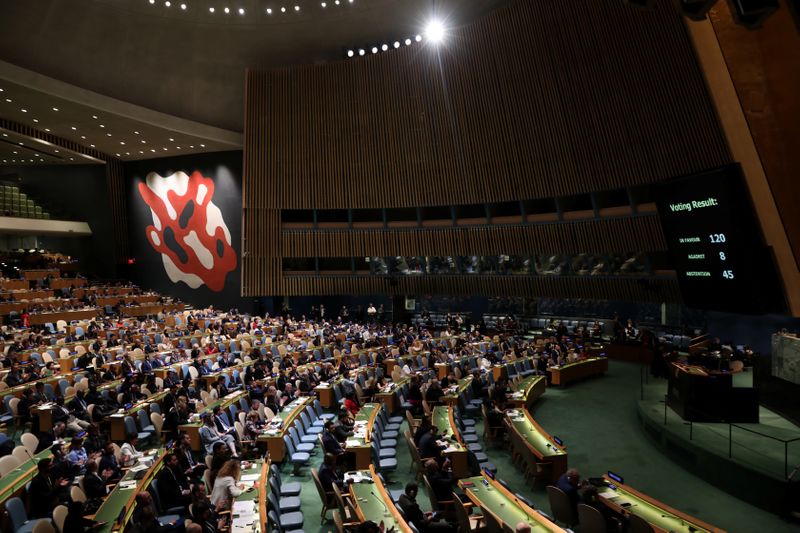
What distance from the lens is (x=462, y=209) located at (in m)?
22.3

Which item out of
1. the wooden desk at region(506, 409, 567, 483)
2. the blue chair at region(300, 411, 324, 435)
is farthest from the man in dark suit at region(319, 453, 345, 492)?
the wooden desk at region(506, 409, 567, 483)

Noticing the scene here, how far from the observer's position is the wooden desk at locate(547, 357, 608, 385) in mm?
15203

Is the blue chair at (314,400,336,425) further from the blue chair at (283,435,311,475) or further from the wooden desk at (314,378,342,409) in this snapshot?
the blue chair at (283,435,311,475)

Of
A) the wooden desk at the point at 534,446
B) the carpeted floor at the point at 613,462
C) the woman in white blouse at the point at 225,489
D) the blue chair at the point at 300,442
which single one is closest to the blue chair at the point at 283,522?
the woman in white blouse at the point at 225,489

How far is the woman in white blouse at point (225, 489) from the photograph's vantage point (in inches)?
250

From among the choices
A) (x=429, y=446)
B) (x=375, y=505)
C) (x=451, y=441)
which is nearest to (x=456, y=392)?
(x=451, y=441)

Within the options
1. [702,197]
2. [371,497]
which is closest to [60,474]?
[371,497]

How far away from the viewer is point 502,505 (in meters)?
6.34

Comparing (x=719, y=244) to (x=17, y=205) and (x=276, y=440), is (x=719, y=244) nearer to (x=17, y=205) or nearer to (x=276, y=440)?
(x=276, y=440)

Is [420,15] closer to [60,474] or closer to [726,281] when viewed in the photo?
[726,281]

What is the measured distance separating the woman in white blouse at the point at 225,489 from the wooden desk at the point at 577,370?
10.7 metres

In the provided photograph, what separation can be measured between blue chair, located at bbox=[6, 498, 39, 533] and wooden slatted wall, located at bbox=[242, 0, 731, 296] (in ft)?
50.3

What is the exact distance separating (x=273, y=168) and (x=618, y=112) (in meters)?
14.0

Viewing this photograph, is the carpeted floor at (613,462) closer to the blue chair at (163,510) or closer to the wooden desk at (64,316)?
the blue chair at (163,510)
